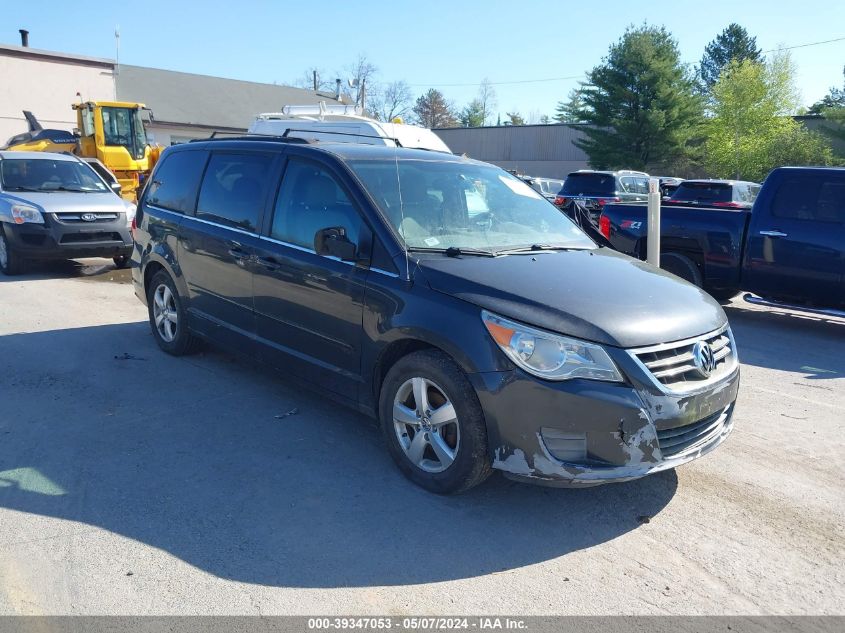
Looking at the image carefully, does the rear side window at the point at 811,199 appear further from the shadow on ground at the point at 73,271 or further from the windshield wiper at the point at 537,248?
the shadow on ground at the point at 73,271

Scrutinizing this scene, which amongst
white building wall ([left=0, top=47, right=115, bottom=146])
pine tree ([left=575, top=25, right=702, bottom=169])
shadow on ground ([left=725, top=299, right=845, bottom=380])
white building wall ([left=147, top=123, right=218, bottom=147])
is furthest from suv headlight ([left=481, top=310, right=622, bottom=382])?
white building wall ([left=147, top=123, right=218, bottom=147])

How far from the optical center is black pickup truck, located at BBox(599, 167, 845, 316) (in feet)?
26.5

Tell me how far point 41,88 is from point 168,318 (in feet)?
111

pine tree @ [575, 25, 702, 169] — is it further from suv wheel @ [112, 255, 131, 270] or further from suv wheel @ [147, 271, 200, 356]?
suv wheel @ [147, 271, 200, 356]

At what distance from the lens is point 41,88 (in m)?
34.3

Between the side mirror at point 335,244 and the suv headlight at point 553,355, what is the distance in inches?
47.1

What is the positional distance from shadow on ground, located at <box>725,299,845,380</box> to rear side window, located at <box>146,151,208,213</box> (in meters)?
5.48

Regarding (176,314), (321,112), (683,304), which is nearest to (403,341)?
(683,304)

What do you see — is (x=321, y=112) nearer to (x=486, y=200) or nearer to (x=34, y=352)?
(x=34, y=352)

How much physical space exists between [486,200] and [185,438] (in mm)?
2642

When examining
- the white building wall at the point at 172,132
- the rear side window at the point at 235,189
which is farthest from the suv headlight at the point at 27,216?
the white building wall at the point at 172,132

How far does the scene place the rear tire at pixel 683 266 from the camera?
9.11 meters

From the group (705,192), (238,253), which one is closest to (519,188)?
(238,253)

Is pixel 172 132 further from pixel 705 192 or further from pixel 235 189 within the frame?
pixel 235 189
